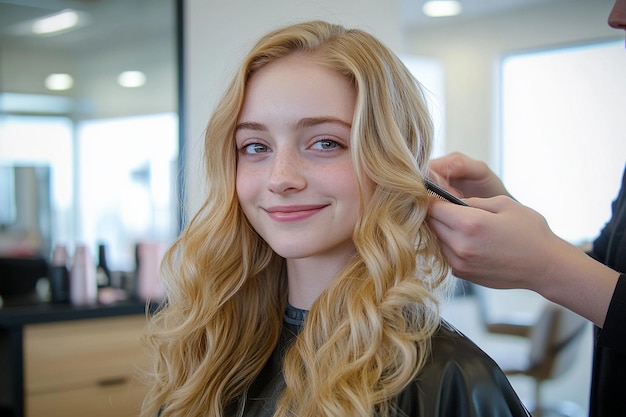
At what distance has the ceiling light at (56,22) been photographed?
266 cm

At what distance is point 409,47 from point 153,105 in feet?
9.49

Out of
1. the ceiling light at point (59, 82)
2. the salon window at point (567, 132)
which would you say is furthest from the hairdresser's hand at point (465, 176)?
the salon window at point (567, 132)

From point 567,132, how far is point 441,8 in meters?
1.21

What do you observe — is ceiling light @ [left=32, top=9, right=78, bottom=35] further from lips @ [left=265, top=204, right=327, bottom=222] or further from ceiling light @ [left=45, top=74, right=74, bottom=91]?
lips @ [left=265, top=204, right=327, bottom=222]

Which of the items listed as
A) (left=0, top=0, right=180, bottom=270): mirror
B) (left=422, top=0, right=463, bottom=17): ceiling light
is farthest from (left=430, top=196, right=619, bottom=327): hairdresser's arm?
(left=422, top=0, right=463, bottom=17): ceiling light

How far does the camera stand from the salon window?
437 centimetres

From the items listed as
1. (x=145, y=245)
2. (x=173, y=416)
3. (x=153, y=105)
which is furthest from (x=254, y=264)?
(x=153, y=105)

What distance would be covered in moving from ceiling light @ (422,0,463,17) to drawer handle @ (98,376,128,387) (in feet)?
10.4

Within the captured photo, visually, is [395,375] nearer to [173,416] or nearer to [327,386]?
[327,386]

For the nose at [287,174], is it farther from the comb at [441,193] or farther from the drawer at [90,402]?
the drawer at [90,402]

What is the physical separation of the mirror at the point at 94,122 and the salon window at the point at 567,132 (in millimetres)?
2842

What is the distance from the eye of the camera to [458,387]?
2.94ft

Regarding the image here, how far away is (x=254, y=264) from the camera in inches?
50.3

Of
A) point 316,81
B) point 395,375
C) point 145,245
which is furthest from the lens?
point 145,245
